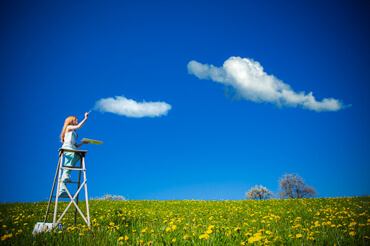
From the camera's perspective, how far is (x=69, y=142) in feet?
21.6

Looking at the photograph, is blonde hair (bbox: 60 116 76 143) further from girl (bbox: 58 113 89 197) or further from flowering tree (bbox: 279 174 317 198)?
flowering tree (bbox: 279 174 317 198)

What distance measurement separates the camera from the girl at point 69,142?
6140 millimetres

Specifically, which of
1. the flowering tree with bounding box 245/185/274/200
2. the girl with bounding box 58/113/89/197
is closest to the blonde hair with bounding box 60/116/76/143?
the girl with bounding box 58/113/89/197

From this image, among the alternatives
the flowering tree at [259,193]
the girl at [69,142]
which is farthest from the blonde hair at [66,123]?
the flowering tree at [259,193]

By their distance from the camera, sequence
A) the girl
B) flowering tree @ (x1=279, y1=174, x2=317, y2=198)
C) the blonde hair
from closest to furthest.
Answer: the girl < the blonde hair < flowering tree @ (x1=279, y1=174, x2=317, y2=198)

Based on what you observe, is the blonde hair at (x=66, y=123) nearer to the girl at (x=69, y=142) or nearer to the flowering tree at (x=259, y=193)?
the girl at (x=69, y=142)

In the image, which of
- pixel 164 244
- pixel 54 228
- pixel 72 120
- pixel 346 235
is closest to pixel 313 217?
pixel 346 235

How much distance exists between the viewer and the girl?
20.1 feet

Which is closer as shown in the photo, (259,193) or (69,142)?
(69,142)

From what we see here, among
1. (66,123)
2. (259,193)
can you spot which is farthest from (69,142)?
(259,193)

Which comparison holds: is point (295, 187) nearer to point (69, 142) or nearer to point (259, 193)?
point (259, 193)

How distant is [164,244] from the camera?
420 cm

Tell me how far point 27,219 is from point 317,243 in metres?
9.52

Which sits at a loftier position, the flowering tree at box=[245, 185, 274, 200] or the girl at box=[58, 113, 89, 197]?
the girl at box=[58, 113, 89, 197]
